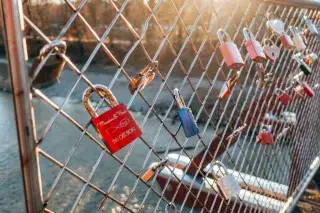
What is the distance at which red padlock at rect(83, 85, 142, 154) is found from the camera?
0.71 m

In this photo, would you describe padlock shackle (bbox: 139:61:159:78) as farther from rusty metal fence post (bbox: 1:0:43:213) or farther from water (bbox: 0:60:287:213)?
water (bbox: 0:60:287:213)

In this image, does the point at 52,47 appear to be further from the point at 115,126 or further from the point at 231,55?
the point at 231,55

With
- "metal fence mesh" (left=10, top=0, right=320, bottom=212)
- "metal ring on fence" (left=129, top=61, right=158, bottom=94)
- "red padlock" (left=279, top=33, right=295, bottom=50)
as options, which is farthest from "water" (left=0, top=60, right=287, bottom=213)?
"metal ring on fence" (left=129, top=61, right=158, bottom=94)

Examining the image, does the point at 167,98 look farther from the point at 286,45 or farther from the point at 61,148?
the point at 286,45

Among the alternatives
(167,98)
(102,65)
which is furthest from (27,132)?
(102,65)

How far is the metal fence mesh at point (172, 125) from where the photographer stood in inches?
34.9

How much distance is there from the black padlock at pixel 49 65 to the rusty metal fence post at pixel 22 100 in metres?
0.03

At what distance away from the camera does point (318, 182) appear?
90.8 inches

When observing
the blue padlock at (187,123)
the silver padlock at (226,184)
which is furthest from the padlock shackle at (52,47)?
the silver padlock at (226,184)

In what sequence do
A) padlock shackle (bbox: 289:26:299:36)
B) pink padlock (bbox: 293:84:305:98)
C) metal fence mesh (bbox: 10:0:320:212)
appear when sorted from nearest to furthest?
metal fence mesh (bbox: 10:0:320:212) < padlock shackle (bbox: 289:26:299:36) < pink padlock (bbox: 293:84:305:98)

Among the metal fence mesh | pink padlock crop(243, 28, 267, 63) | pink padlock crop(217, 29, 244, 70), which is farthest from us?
pink padlock crop(243, 28, 267, 63)

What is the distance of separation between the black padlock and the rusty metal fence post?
3 centimetres

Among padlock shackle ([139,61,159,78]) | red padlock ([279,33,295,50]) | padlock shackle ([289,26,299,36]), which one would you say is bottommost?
padlock shackle ([139,61,159,78])

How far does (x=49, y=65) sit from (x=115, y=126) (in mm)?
197
